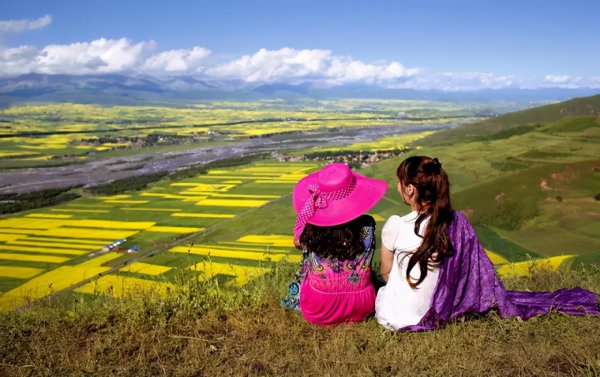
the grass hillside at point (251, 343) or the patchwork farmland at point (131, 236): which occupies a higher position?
the grass hillside at point (251, 343)

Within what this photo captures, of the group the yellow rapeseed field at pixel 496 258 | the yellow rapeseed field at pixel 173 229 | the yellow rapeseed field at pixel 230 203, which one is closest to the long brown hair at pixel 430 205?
the yellow rapeseed field at pixel 496 258

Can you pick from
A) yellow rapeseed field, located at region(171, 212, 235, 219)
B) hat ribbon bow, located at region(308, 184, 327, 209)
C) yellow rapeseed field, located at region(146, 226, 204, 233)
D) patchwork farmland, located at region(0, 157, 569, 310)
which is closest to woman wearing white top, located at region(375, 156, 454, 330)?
hat ribbon bow, located at region(308, 184, 327, 209)

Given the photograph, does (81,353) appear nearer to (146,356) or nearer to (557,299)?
(146,356)

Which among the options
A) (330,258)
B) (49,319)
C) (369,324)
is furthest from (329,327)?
(49,319)

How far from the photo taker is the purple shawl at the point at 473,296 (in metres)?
4.18

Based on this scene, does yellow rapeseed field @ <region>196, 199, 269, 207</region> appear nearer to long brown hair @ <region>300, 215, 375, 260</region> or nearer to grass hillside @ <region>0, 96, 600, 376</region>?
grass hillside @ <region>0, 96, 600, 376</region>

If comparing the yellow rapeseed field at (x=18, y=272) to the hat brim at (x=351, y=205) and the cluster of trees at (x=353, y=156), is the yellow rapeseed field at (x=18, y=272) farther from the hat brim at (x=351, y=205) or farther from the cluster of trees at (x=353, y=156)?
the cluster of trees at (x=353, y=156)

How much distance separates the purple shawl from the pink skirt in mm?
489

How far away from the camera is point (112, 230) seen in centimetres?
4075

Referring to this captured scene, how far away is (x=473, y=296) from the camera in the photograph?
4398mm

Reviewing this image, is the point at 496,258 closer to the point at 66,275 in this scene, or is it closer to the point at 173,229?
the point at 66,275

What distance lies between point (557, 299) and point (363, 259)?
2.01 m

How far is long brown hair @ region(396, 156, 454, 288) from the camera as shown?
3.88 metres

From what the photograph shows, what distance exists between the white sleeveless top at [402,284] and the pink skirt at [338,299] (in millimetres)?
205
